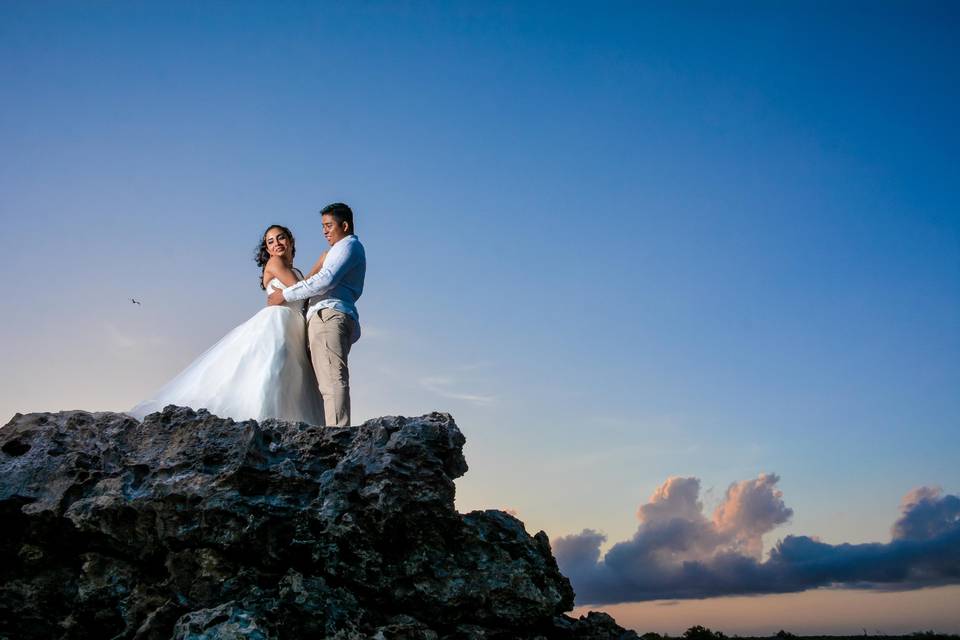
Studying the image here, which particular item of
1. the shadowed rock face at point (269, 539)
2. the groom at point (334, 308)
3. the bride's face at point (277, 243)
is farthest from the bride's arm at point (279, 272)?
the shadowed rock face at point (269, 539)

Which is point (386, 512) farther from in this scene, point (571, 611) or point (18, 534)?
point (18, 534)

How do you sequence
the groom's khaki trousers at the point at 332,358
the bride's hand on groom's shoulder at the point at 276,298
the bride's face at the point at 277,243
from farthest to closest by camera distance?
1. the bride's face at the point at 277,243
2. the bride's hand on groom's shoulder at the point at 276,298
3. the groom's khaki trousers at the point at 332,358

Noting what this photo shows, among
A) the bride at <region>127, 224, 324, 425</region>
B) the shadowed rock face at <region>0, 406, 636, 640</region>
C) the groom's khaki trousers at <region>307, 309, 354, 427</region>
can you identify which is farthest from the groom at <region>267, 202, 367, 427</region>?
the shadowed rock face at <region>0, 406, 636, 640</region>

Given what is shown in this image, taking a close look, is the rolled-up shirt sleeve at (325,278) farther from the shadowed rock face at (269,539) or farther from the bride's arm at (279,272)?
the shadowed rock face at (269,539)

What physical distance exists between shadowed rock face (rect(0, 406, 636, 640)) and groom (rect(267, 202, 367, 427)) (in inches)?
121

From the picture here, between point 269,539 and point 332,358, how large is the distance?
15.4ft

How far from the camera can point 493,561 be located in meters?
8.83

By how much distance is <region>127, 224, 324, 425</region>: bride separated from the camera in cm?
1195

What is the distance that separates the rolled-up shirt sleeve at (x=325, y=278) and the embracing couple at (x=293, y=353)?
0.06 ft

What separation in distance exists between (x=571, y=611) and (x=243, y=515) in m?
4.23

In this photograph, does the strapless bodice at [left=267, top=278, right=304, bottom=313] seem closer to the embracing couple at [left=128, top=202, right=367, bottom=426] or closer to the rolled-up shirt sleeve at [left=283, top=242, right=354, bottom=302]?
the embracing couple at [left=128, top=202, right=367, bottom=426]

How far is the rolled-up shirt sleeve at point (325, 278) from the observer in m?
13.0

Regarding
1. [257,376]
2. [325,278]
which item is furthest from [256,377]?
[325,278]

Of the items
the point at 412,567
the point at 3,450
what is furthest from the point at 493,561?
the point at 3,450
